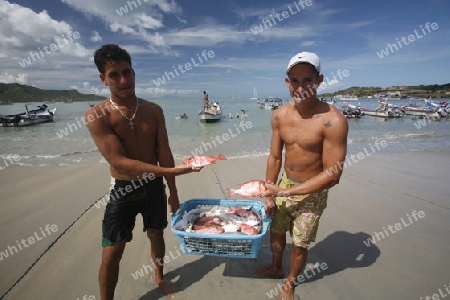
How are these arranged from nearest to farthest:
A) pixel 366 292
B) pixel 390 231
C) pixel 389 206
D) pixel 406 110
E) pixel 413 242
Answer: pixel 366 292 → pixel 413 242 → pixel 390 231 → pixel 389 206 → pixel 406 110

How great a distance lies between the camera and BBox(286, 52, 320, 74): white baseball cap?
2.42 meters

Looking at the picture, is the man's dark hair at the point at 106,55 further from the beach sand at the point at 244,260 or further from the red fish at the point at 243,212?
the beach sand at the point at 244,260

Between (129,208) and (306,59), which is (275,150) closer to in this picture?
(306,59)

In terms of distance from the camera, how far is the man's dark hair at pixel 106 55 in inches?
92.4

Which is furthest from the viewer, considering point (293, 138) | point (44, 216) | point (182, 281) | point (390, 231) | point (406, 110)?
point (406, 110)

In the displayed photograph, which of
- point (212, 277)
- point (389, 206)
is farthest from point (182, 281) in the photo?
point (389, 206)

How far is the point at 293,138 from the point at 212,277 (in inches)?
82.0

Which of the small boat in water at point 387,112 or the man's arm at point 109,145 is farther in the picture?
the small boat in water at point 387,112

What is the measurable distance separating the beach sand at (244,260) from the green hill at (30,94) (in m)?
202

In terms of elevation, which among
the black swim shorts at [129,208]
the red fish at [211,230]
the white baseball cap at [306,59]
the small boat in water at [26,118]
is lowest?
the red fish at [211,230]

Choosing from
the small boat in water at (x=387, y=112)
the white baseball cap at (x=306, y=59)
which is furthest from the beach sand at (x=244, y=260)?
the small boat in water at (x=387, y=112)

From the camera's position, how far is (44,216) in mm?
4816

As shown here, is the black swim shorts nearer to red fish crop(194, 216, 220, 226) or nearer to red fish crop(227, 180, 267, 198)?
red fish crop(194, 216, 220, 226)

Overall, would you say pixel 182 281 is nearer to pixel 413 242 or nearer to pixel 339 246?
pixel 339 246
